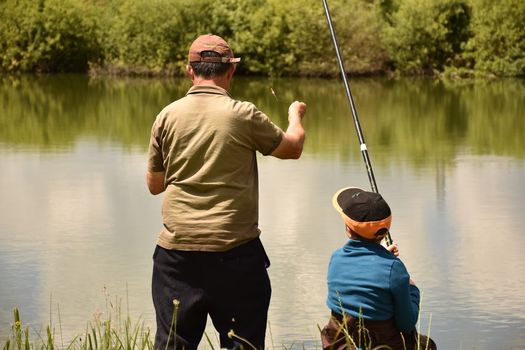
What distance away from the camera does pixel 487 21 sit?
29047mm

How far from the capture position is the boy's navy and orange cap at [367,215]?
3.01 metres

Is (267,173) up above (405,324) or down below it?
below

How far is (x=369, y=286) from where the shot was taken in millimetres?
3021

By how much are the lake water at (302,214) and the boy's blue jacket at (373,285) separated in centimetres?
89

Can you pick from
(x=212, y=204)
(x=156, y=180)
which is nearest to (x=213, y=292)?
(x=212, y=204)

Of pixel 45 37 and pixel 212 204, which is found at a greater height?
pixel 212 204

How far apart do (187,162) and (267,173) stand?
8.01m

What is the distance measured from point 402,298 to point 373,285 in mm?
74

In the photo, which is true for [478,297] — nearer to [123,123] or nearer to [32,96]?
[123,123]

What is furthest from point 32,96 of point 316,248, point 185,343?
point 185,343

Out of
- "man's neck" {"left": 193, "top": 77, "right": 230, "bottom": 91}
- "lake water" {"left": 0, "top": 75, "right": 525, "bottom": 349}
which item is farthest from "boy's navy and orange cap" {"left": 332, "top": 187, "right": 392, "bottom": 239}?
"lake water" {"left": 0, "top": 75, "right": 525, "bottom": 349}

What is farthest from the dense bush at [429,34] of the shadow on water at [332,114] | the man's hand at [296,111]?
the man's hand at [296,111]

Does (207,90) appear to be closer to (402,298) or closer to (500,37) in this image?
(402,298)

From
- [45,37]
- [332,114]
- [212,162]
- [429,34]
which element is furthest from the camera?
[45,37]
